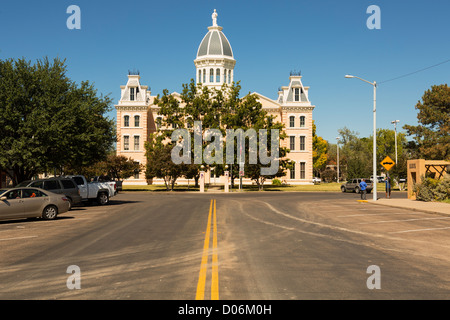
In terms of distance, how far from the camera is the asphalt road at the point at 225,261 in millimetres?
6766

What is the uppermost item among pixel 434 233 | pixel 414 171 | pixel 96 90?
pixel 96 90

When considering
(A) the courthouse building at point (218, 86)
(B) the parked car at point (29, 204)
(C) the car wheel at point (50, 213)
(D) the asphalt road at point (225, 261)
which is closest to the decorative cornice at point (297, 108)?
(A) the courthouse building at point (218, 86)

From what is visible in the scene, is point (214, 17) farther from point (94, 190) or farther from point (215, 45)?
point (94, 190)

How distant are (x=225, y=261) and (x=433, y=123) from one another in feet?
191

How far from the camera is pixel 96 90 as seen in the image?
32188mm

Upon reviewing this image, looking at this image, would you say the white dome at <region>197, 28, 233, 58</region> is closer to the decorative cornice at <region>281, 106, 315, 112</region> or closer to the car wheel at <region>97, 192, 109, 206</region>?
the decorative cornice at <region>281, 106, 315, 112</region>

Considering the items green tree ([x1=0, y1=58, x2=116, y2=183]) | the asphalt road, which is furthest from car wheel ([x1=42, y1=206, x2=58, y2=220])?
green tree ([x1=0, y1=58, x2=116, y2=183])

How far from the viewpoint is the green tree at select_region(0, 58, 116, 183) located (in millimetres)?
24438

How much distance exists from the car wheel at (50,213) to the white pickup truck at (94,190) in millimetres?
7744
